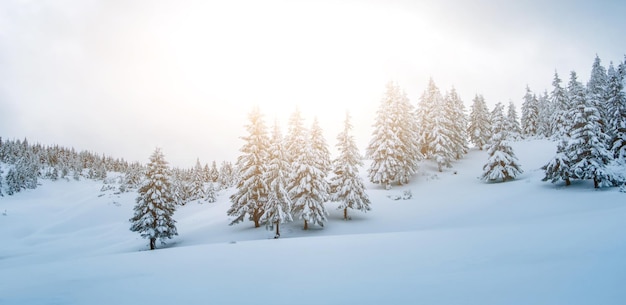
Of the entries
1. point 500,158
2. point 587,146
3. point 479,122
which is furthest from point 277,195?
point 479,122

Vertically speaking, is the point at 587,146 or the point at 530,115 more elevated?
the point at 530,115

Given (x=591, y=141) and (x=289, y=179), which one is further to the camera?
(x=289, y=179)

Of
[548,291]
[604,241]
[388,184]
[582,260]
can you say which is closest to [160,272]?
[548,291]

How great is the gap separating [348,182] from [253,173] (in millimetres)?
9900

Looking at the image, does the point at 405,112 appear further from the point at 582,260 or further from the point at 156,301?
the point at 156,301

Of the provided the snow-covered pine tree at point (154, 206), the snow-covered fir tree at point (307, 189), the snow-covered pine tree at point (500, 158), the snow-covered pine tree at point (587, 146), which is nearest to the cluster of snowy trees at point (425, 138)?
the snow-covered pine tree at point (500, 158)

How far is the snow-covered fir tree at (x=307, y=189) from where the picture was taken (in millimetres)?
27109

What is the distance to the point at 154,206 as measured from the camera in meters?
28.1

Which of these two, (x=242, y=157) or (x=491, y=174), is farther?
A: (x=491, y=174)

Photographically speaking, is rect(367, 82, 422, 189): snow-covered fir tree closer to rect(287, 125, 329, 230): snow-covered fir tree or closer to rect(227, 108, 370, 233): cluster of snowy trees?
rect(227, 108, 370, 233): cluster of snowy trees

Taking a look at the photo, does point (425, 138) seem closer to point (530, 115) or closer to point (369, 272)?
point (530, 115)

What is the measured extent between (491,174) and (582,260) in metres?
32.4

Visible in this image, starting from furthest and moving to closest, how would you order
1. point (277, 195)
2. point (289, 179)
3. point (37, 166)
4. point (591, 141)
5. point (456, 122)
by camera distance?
point (37, 166) → point (456, 122) → point (289, 179) → point (277, 195) → point (591, 141)

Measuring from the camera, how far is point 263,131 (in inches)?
1227
